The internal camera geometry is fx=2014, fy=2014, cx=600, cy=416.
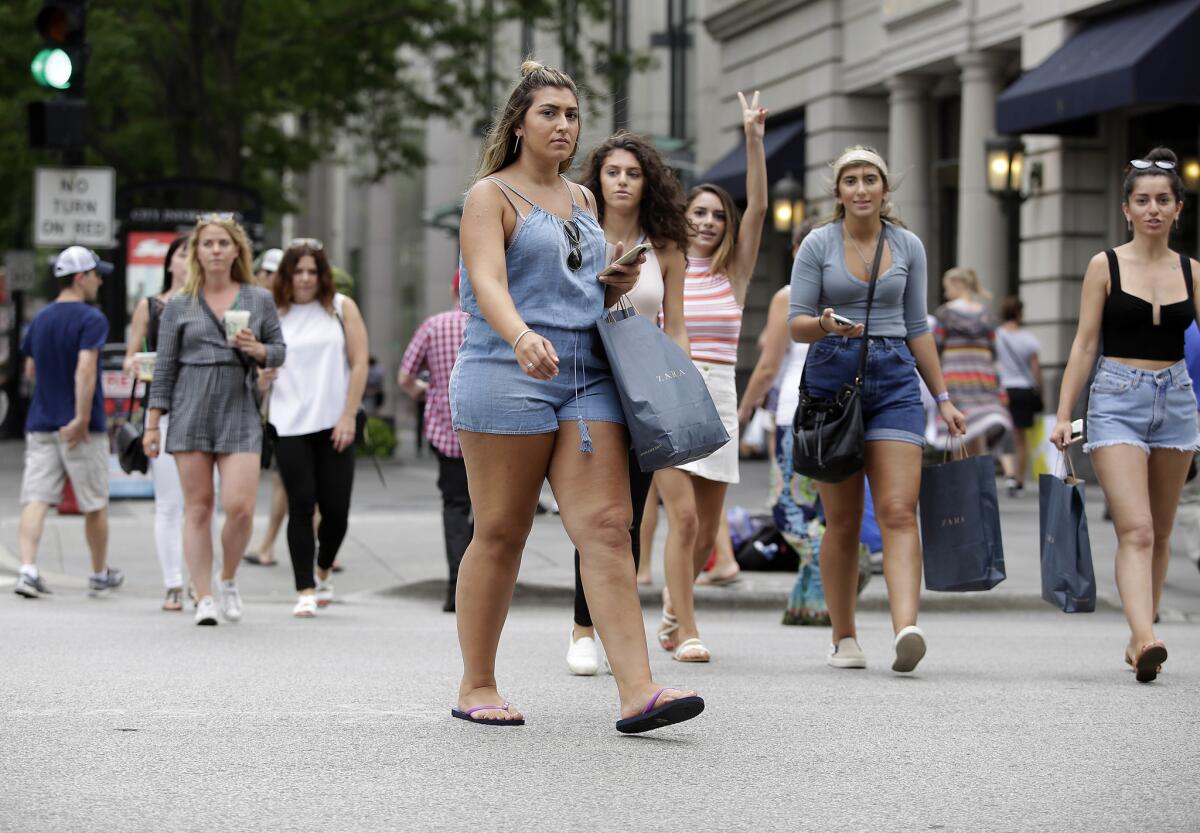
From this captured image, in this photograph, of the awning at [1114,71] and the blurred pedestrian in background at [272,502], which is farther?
the awning at [1114,71]

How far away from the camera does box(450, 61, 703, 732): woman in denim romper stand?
5711mm

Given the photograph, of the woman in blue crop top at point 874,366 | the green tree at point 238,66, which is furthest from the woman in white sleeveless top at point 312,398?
the green tree at point 238,66

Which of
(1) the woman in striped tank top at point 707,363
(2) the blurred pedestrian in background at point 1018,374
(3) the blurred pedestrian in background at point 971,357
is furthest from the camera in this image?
(2) the blurred pedestrian in background at point 1018,374

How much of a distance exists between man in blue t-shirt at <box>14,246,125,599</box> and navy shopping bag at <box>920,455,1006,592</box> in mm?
5192

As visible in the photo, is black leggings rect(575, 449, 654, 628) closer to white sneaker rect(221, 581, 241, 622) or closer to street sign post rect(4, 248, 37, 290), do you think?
white sneaker rect(221, 581, 241, 622)

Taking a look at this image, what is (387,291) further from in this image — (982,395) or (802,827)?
(802,827)

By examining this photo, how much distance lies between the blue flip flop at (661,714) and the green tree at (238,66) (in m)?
19.7

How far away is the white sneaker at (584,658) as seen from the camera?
289 inches

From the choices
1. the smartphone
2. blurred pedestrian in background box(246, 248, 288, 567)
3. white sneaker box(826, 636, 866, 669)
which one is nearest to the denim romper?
the smartphone

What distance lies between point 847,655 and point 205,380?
3.23m

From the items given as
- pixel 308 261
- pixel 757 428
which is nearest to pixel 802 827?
pixel 308 261

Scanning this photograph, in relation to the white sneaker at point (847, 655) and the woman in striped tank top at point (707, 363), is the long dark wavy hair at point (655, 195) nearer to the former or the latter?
the woman in striped tank top at point (707, 363)

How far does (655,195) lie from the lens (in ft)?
24.6

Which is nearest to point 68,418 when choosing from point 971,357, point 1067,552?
point 1067,552
